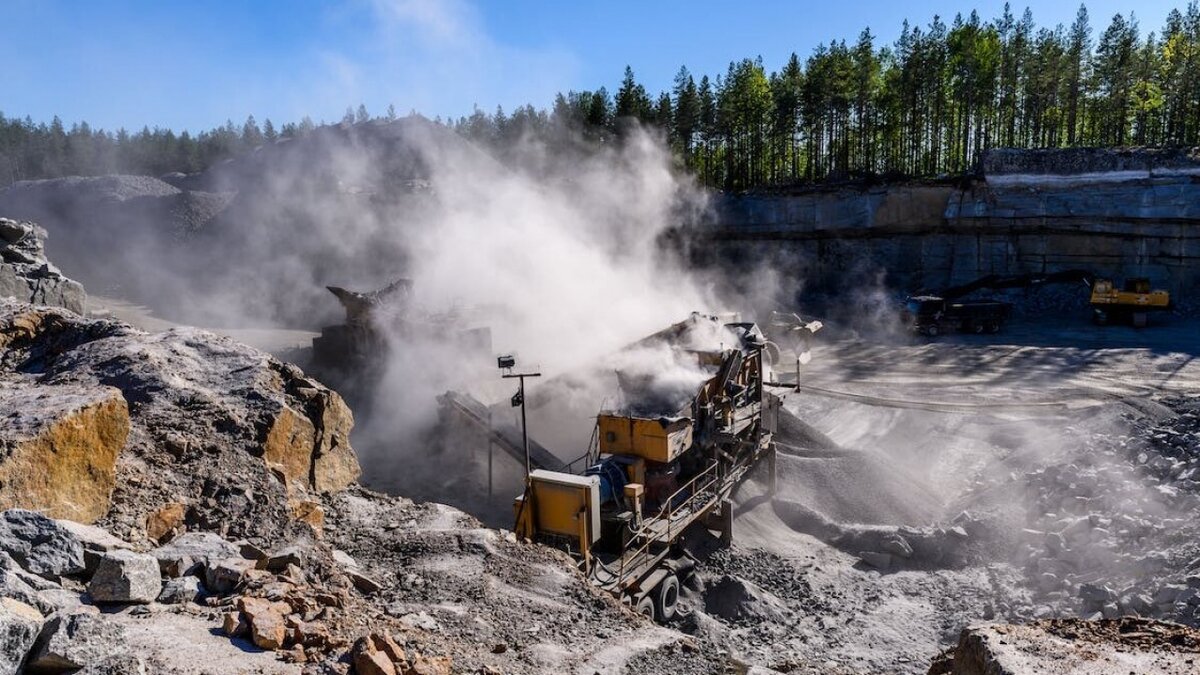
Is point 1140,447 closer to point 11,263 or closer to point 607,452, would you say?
point 607,452

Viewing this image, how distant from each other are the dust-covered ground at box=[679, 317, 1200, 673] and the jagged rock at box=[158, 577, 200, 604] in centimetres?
577

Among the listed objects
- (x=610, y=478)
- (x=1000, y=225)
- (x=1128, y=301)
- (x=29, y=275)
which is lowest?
(x=610, y=478)

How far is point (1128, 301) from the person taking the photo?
27.3 m

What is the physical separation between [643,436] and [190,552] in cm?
660

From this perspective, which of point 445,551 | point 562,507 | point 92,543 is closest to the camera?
point 92,543

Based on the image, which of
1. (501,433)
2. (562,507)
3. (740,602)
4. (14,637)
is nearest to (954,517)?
(740,602)

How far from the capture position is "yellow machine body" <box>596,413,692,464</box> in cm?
1048

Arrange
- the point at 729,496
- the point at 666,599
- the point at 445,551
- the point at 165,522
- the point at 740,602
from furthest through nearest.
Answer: the point at 729,496 → the point at 740,602 → the point at 666,599 → the point at 445,551 → the point at 165,522

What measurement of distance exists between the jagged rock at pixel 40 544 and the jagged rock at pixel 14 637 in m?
0.73

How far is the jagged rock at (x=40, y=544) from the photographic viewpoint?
395cm

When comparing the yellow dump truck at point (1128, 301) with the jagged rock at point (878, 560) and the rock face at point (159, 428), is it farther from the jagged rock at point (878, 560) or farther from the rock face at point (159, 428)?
the rock face at point (159, 428)

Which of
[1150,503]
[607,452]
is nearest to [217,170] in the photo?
[607,452]

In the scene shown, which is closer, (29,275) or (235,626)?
(235,626)

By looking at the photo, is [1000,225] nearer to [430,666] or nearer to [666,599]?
[666,599]
